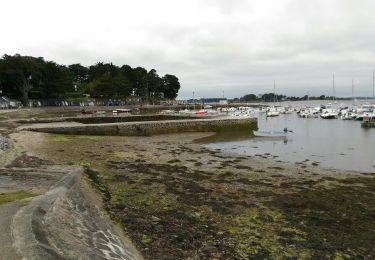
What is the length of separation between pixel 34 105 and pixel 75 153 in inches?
2419

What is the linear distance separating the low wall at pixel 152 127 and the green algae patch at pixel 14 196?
2311 cm

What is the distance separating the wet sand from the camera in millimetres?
7680

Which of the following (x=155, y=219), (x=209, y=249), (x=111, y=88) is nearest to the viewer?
(x=209, y=249)

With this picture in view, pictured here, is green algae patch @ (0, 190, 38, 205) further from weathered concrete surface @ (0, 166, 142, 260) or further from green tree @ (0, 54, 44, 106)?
green tree @ (0, 54, 44, 106)

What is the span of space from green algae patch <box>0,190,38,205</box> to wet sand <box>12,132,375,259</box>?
203 cm

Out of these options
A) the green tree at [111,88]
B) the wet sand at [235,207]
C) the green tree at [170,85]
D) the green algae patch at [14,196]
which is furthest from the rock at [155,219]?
the green tree at [170,85]

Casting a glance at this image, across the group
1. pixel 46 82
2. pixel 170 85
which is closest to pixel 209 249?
pixel 46 82

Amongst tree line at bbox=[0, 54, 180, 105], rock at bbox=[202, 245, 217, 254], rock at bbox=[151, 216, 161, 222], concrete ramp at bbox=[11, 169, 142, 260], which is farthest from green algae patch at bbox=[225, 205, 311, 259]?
tree line at bbox=[0, 54, 180, 105]

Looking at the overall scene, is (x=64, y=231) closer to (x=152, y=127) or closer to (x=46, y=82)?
(x=152, y=127)

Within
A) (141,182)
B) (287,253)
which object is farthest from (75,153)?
(287,253)

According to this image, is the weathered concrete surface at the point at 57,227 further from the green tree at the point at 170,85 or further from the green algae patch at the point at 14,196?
the green tree at the point at 170,85

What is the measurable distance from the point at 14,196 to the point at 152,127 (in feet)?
93.6

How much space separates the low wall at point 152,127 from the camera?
3192cm

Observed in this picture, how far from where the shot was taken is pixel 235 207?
1052 centimetres
